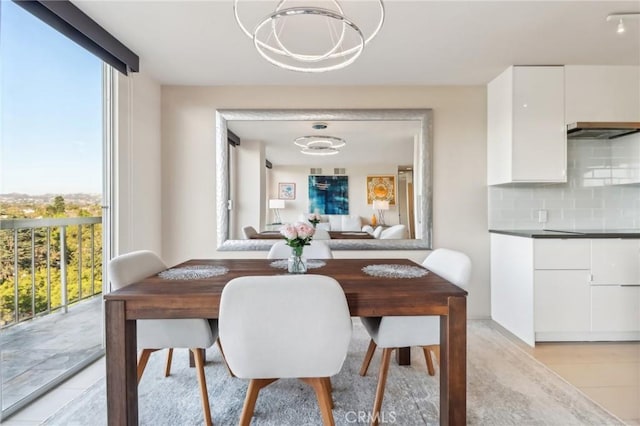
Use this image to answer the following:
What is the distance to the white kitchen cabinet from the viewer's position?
276cm

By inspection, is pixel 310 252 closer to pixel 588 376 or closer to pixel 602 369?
pixel 588 376

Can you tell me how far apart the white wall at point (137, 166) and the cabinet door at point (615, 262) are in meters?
3.68

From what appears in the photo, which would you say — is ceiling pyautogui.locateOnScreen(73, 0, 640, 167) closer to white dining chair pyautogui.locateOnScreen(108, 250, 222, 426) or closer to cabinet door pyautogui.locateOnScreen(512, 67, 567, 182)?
cabinet door pyautogui.locateOnScreen(512, 67, 567, 182)

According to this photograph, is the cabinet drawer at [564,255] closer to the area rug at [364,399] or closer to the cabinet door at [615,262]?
the cabinet door at [615,262]

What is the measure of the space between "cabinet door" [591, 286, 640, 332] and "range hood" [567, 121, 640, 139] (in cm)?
128

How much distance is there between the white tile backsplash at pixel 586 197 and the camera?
3.05 metres

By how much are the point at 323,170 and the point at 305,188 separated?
0.84 feet

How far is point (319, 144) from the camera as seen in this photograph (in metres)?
3.23

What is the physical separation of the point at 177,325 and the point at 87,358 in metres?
1.22

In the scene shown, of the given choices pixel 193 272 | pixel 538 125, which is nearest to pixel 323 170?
pixel 193 272

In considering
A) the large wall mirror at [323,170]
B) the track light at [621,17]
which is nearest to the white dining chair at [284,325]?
A: the large wall mirror at [323,170]

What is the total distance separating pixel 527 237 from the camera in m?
2.58

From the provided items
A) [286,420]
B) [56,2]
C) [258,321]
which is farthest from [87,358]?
[56,2]

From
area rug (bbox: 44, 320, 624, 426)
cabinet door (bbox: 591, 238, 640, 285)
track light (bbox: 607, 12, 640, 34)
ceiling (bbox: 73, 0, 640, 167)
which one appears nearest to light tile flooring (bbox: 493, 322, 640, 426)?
area rug (bbox: 44, 320, 624, 426)
